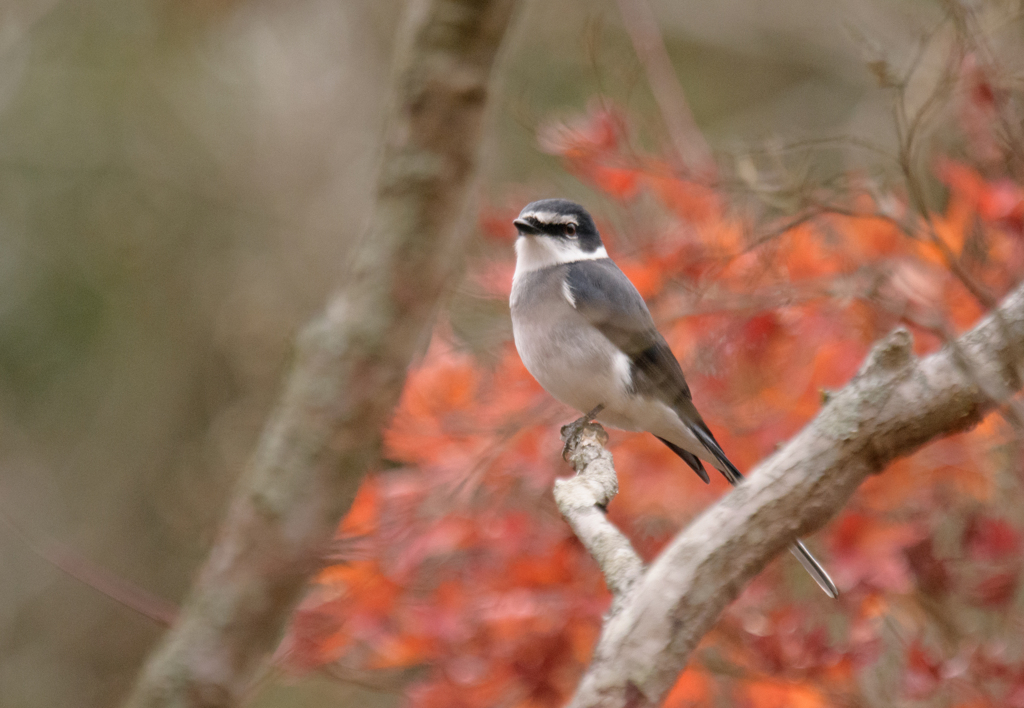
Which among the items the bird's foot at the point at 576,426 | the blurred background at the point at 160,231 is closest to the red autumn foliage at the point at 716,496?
the bird's foot at the point at 576,426

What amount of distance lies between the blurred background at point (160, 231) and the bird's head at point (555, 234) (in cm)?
391

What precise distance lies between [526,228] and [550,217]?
0.60 ft

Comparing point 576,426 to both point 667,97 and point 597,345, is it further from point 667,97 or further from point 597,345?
point 667,97

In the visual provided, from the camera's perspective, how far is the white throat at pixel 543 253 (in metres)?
3.08

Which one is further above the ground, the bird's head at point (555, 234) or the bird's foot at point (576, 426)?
the bird's head at point (555, 234)

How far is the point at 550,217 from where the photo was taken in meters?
2.98

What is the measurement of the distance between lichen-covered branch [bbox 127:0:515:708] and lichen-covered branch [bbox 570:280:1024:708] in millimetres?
1602

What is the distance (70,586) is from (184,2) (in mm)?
4944

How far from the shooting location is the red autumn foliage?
2.59m

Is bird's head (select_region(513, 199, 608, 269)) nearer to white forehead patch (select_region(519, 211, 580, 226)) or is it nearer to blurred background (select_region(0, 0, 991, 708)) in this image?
white forehead patch (select_region(519, 211, 580, 226))

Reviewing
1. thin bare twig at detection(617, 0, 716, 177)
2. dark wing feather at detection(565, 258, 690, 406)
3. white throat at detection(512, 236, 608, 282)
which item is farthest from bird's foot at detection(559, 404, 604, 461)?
thin bare twig at detection(617, 0, 716, 177)

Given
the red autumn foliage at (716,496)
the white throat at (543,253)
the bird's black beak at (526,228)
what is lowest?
the red autumn foliage at (716,496)

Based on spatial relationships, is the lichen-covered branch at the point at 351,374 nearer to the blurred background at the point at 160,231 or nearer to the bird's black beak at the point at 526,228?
the bird's black beak at the point at 526,228

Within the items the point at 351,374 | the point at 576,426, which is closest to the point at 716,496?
Answer: the point at 576,426
